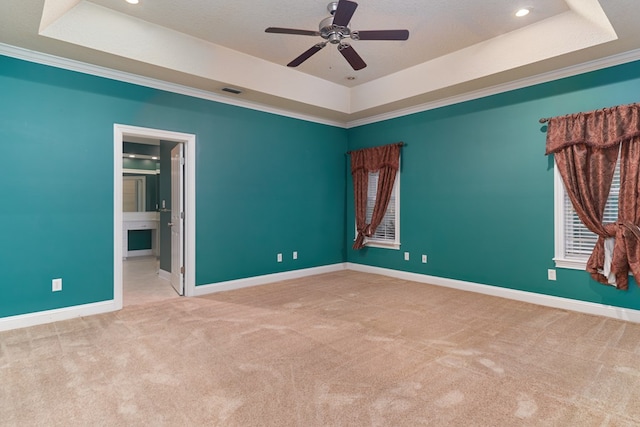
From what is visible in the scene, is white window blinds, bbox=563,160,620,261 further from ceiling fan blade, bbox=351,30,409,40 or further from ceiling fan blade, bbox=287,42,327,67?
ceiling fan blade, bbox=287,42,327,67

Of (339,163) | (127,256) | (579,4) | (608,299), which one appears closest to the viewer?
(579,4)

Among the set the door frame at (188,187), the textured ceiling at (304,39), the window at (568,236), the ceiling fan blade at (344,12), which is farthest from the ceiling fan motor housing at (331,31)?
the window at (568,236)

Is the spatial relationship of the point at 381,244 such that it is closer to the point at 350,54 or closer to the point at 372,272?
the point at 372,272

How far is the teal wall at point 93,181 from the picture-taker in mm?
3492

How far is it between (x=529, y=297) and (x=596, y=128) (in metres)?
2.09

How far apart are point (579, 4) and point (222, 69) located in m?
3.81

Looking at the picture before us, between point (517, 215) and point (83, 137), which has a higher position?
point (83, 137)

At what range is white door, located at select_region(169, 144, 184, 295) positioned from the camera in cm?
473

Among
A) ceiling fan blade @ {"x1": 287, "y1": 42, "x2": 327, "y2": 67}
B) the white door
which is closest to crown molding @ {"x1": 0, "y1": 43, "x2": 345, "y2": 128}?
the white door

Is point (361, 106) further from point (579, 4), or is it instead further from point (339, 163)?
point (579, 4)

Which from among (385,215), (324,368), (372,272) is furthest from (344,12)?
(372,272)

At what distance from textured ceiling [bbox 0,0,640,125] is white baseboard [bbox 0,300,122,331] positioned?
266 cm

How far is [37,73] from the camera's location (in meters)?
3.60

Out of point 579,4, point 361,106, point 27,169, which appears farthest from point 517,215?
point 27,169
